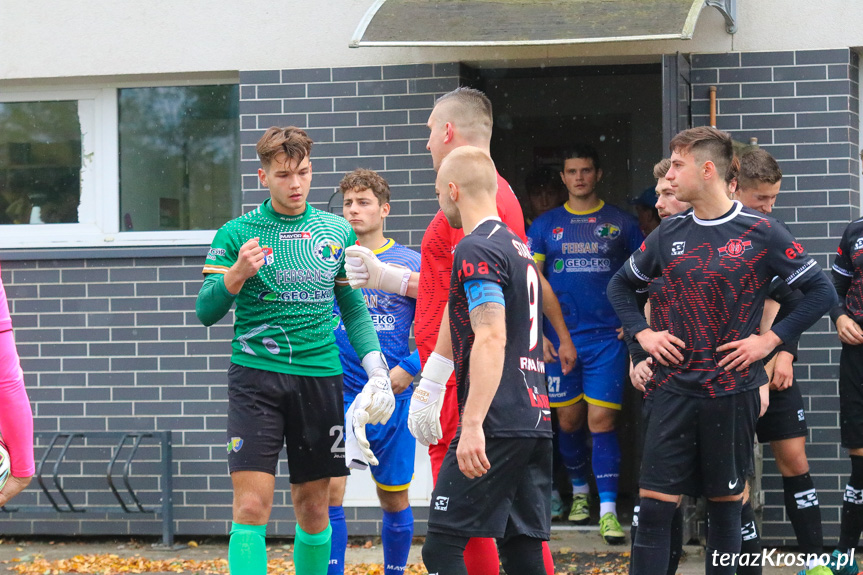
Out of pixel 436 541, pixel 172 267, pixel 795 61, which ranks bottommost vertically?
pixel 436 541

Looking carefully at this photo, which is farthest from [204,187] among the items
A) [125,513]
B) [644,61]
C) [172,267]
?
[644,61]

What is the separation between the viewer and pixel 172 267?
23.2 feet

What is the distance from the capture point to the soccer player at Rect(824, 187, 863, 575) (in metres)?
5.67

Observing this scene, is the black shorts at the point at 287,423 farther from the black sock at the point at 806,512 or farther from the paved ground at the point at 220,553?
the black sock at the point at 806,512

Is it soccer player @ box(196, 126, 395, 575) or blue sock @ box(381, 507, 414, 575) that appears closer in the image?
Answer: soccer player @ box(196, 126, 395, 575)

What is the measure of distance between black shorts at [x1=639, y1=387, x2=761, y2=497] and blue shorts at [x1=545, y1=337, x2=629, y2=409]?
238 cm

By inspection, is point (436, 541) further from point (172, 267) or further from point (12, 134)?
point (12, 134)

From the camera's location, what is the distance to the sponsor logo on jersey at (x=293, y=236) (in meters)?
4.69

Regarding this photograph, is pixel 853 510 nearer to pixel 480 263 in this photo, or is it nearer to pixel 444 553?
pixel 444 553

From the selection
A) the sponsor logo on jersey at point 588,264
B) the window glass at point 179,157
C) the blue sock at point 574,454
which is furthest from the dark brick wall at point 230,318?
the blue sock at point 574,454

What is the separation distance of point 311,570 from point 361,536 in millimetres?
2194

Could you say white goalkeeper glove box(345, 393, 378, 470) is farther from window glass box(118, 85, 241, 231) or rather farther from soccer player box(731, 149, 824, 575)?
window glass box(118, 85, 241, 231)

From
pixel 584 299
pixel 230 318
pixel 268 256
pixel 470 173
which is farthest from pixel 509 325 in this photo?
pixel 230 318

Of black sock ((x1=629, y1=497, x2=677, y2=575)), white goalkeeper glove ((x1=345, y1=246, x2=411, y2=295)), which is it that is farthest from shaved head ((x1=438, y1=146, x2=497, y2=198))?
black sock ((x1=629, y1=497, x2=677, y2=575))
